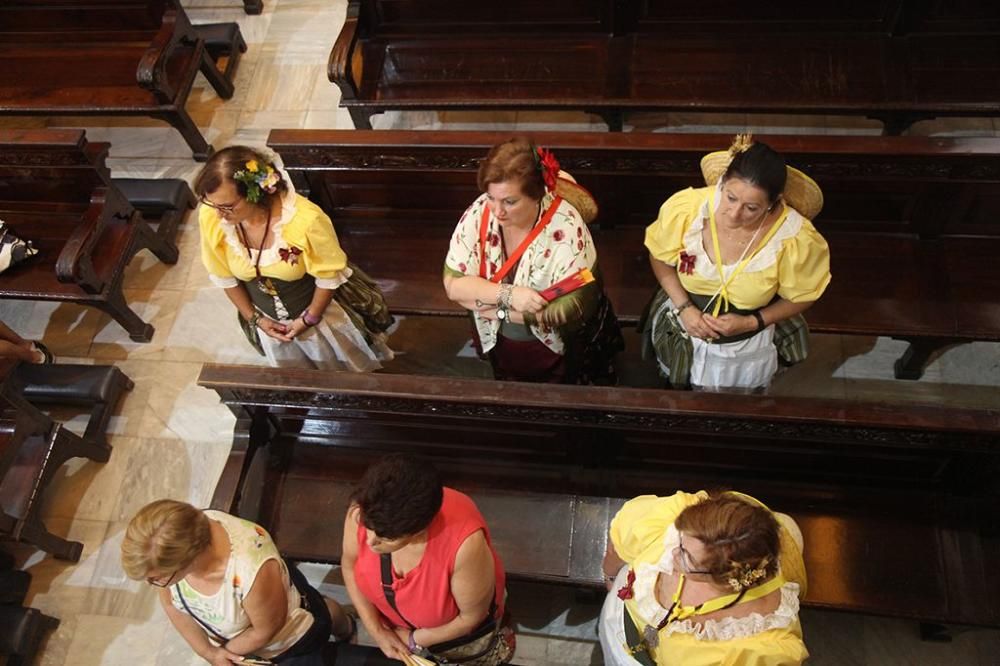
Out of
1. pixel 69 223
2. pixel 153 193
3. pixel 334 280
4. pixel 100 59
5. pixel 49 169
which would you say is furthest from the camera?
pixel 100 59

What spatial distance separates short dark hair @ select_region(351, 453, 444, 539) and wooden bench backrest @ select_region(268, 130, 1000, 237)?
63.3 inches

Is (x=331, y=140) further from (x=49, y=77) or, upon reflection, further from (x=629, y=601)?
(x=49, y=77)

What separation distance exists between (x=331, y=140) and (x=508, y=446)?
1.45 meters

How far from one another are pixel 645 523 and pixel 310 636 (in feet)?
4.31

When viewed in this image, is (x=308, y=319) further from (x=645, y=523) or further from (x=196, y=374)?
(x=645, y=523)

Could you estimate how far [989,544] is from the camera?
Answer: 114 inches

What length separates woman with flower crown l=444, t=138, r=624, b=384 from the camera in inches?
100

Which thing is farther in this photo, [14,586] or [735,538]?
[14,586]

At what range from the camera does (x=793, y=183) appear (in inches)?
99.9

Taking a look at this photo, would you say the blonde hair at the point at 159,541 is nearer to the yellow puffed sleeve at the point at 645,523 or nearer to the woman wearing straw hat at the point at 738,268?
the yellow puffed sleeve at the point at 645,523

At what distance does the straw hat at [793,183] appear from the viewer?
8.28ft

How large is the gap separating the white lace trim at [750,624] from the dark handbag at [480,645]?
764 mm

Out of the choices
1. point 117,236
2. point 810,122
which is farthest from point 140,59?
point 810,122

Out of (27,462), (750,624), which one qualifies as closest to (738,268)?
(750,624)
